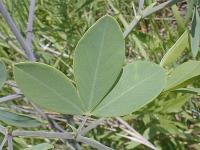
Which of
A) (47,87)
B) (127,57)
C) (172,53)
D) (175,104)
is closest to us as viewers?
(47,87)

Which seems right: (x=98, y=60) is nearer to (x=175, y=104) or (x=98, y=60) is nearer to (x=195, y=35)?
(x=195, y=35)

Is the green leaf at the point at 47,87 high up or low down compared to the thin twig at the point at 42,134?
up

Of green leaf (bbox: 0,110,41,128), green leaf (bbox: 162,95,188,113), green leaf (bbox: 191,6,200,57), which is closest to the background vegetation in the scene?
green leaf (bbox: 162,95,188,113)

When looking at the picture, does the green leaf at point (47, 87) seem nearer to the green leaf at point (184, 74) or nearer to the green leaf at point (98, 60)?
the green leaf at point (98, 60)

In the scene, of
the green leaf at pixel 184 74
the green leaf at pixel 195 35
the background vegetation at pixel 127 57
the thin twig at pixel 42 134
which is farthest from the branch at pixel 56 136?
the background vegetation at pixel 127 57

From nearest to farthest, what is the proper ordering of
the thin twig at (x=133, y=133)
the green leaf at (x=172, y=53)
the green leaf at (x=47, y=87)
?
the green leaf at (x=47, y=87) → the green leaf at (x=172, y=53) → the thin twig at (x=133, y=133)

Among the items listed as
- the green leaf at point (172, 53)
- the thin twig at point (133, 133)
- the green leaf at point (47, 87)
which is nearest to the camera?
the green leaf at point (47, 87)

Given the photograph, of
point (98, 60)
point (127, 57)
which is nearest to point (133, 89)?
point (98, 60)
